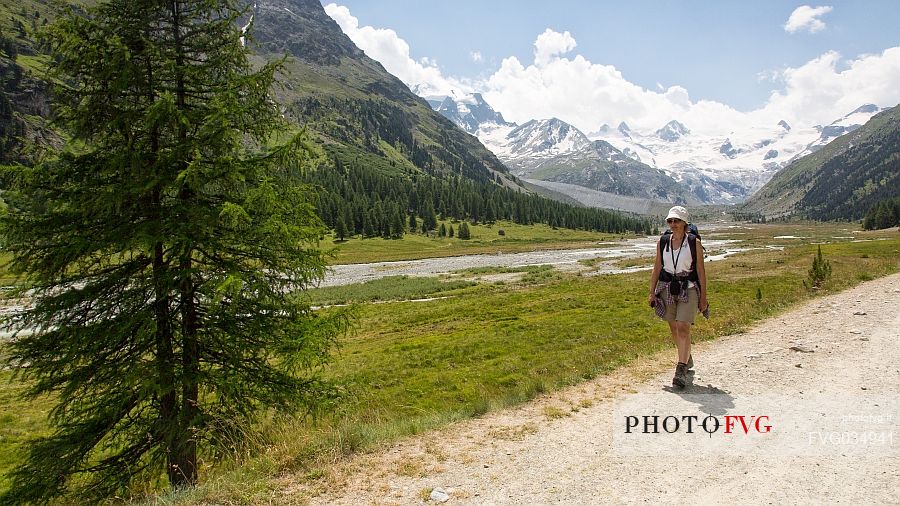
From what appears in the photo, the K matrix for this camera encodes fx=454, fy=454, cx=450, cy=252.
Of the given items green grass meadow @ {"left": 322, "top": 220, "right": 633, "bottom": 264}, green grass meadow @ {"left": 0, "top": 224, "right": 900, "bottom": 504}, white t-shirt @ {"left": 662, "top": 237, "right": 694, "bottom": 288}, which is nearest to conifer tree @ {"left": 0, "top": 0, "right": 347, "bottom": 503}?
green grass meadow @ {"left": 0, "top": 224, "right": 900, "bottom": 504}

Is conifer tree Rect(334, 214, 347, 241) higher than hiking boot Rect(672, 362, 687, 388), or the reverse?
conifer tree Rect(334, 214, 347, 241)

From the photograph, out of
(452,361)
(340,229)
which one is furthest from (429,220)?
(452,361)

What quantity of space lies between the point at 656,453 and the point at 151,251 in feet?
29.0

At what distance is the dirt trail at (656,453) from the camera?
549cm

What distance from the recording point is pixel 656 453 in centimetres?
648

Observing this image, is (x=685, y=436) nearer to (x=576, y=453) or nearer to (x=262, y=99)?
(x=576, y=453)

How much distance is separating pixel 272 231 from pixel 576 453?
629 cm

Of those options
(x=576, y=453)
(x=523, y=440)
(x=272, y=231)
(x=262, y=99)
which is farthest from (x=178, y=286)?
(x=576, y=453)

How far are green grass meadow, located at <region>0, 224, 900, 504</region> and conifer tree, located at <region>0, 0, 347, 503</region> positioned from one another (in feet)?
5.13

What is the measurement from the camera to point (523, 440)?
290 inches

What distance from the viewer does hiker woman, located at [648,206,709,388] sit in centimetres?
924

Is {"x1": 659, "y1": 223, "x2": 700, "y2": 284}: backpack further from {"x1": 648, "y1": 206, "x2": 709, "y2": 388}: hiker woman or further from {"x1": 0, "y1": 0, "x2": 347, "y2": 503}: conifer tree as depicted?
{"x1": 0, "y1": 0, "x2": 347, "y2": 503}: conifer tree

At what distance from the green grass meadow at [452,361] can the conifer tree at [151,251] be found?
1564 mm

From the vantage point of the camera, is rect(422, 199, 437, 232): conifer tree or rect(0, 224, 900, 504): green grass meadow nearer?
rect(0, 224, 900, 504): green grass meadow
